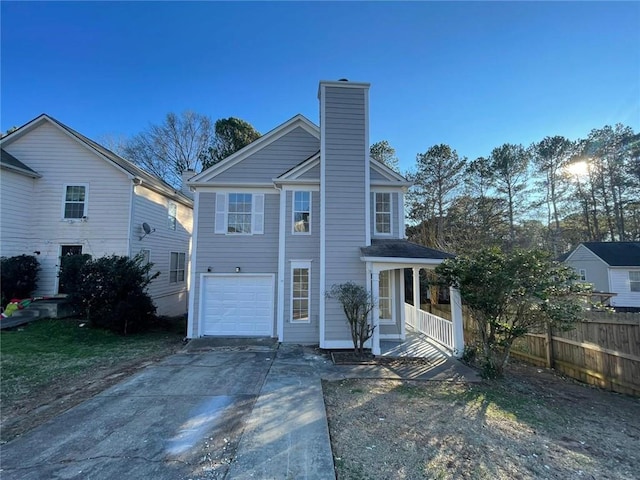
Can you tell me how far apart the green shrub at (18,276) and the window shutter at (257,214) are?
905 centimetres

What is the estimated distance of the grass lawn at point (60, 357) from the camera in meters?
5.52

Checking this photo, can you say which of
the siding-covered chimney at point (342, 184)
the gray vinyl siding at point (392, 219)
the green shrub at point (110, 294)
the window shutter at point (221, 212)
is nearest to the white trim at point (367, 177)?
the siding-covered chimney at point (342, 184)

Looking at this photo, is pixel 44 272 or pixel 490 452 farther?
pixel 44 272

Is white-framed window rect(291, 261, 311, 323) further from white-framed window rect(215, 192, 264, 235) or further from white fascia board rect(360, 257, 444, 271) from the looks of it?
white fascia board rect(360, 257, 444, 271)

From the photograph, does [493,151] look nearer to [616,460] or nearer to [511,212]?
[511,212]

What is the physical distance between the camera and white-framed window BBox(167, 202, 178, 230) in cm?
1529

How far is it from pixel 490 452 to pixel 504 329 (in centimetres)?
353

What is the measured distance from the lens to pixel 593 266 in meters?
20.5

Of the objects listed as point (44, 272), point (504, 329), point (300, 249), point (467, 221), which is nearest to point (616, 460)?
point (504, 329)

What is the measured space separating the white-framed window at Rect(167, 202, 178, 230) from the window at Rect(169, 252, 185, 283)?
1.50 meters

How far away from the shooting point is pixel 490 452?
3547 mm

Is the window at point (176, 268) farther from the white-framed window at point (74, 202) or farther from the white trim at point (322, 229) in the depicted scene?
the white trim at point (322, 229)

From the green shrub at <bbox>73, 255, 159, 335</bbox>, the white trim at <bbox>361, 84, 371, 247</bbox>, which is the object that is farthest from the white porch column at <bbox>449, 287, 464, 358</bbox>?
the green shrub at <bbox>73, 255, 159, 335</bbox>

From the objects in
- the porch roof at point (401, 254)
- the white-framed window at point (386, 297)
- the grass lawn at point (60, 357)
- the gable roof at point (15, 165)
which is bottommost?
the grass lawn at point (60, 357)
